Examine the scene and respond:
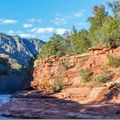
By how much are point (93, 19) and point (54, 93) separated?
28974 mm

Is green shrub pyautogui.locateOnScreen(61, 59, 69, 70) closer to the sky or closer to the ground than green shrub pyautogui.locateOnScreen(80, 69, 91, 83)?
closer to the sky

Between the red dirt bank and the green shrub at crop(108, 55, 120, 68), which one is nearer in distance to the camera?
the red dirt bank

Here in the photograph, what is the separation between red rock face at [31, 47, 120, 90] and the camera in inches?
2539

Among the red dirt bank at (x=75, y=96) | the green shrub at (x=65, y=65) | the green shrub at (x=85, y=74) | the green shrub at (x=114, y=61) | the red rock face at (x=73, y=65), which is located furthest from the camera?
the green shrub at (x=65, y=65)

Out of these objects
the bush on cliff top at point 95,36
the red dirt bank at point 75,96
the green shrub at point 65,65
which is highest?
the bush on cliff top at point 95,36

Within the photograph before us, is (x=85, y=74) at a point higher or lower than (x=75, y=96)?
higher

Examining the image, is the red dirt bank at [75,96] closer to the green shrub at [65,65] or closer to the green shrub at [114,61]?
the green shrub at [65,65]

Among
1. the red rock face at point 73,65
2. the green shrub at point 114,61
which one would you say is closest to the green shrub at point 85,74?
the red rock face at point 73,65

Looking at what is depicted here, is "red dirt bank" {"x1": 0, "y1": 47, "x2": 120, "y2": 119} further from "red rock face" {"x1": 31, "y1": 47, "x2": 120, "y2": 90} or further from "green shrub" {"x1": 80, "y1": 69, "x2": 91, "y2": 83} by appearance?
"green shrub" {"x1": 80, "y1": 69, "x2": 91, "y2": 83}

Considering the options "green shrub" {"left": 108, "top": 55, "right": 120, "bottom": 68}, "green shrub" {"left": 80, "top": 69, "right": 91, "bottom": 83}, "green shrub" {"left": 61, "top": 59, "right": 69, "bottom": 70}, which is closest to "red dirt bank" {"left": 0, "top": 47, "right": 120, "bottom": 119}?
"green shrub" {"left": 61, "top": 59, "right": 69, "bottom": 70}

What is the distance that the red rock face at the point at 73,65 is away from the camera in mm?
64500

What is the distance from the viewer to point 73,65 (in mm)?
71625

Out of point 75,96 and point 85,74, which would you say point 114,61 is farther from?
point 75,96

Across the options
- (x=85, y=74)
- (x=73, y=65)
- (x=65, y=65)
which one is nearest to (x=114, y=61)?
(x=85, y=74)
